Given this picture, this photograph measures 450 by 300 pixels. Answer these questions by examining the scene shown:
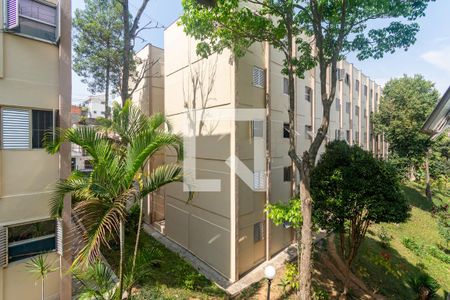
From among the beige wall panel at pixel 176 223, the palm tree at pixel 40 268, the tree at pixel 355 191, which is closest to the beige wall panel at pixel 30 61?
the palm tree at pixel 40 268

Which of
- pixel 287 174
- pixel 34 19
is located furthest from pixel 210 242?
pixel 34 19

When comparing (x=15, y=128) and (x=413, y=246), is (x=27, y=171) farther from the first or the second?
(x=413, y=246)

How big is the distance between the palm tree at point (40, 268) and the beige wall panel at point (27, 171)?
1733 millimetres

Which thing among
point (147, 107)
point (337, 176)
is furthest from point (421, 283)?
point (147, 107)

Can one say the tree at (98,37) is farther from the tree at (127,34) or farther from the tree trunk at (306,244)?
the tree trunk at (306,244)

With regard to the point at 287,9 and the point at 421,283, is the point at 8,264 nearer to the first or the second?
the point at 287,9

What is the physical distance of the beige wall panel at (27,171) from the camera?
5.70 metres

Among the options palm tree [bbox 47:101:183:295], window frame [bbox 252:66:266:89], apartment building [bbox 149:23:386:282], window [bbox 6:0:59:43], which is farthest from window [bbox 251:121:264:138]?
window [bbox 6:0:59:43]

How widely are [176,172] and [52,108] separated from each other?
161 inches

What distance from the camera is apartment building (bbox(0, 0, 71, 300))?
566 centimetres

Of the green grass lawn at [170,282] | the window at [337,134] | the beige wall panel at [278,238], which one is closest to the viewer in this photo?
the green grass lawn at [170,282]

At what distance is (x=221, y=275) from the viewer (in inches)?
379

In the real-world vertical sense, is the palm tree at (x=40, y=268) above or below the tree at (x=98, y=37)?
below

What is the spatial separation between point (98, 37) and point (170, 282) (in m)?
13.9
